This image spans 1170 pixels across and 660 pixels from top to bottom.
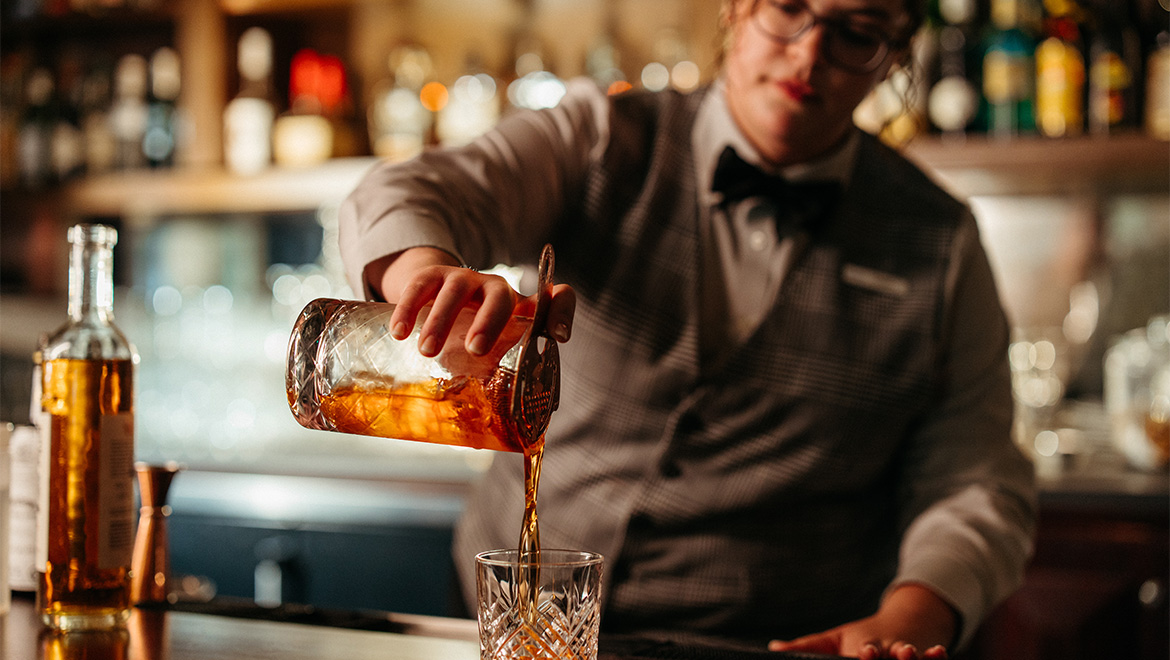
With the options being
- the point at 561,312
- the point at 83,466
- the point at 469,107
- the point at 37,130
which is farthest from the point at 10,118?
the point at 561,312

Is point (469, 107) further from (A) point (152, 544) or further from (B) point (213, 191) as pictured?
(A) point (152, 544)

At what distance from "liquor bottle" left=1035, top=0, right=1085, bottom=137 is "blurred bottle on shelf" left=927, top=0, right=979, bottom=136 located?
0.45ft

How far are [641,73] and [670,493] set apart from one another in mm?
1620

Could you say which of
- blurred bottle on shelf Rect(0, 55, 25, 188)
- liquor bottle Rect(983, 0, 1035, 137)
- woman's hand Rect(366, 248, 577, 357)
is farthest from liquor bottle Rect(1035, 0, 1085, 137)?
A: blurred bottle on shelf Rect(0, 55, 25, 188)

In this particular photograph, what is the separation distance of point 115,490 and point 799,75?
810 mm

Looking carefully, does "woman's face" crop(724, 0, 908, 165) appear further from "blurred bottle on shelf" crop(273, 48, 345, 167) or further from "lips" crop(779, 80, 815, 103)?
"blurred bottle on shelf" crop(273, 48, 345, 167)

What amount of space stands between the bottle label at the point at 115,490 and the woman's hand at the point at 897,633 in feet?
1.82

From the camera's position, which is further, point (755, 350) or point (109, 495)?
point (755, 350)

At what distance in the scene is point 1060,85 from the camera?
2.36 m

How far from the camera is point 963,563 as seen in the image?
1.12 m

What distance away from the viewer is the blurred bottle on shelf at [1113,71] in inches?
92.2

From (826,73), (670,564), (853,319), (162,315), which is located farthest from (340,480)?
(826,73)

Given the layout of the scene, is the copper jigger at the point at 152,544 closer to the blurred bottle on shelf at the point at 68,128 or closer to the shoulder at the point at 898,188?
the shoulder at the point at 898,188

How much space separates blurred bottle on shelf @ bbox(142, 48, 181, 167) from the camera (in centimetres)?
A: 305
